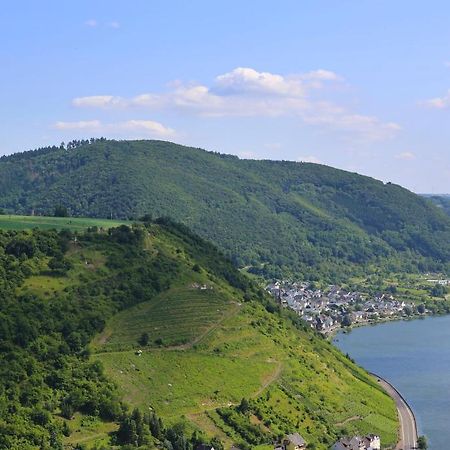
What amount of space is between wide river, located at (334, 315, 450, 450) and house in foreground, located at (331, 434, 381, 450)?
7282 mm

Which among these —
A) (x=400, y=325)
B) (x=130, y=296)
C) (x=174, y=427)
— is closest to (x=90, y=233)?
(x=130, y=296)

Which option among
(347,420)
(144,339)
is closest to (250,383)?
(347,420)

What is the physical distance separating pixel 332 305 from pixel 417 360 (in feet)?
178

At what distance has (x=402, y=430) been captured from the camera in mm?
78250

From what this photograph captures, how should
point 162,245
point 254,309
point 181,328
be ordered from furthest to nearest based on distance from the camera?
1. point 162,245
2. point 254,309
3. point 181,328

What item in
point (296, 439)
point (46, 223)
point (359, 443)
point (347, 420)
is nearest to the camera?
point (296, 439)

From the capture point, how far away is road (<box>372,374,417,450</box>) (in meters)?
74.5

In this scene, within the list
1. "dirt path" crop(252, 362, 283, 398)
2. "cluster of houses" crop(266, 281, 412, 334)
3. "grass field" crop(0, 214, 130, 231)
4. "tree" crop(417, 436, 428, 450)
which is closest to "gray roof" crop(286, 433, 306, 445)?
"dirt path" crop(252, 362, 283, 398)

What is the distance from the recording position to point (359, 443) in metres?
68.7

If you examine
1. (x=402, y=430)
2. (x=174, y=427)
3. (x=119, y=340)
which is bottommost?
(x=402, y=430)

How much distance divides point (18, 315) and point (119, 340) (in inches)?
389

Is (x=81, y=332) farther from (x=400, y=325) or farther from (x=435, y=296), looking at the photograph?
(x=435, y=296)

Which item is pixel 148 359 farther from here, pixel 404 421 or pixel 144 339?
pixel 404 421

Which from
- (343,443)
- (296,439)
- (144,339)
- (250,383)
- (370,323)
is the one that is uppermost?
(144,339)
